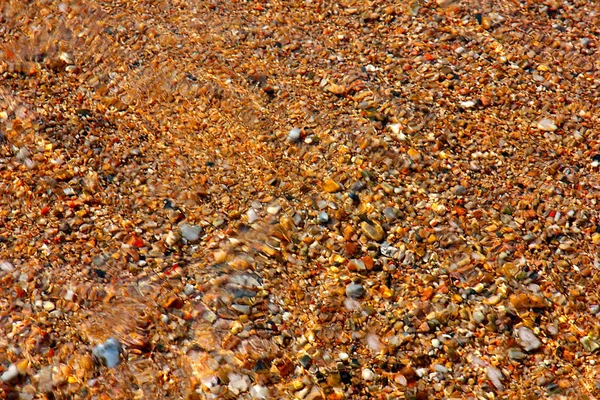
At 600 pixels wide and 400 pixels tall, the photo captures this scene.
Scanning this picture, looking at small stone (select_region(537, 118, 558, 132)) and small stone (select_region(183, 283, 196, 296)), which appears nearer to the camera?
small stone (select_region(183, 283, 196, 296))

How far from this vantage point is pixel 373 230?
326cm

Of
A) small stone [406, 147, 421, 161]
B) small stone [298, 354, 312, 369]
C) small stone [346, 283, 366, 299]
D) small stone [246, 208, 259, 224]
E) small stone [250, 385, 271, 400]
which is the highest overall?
small stone [406, 147, 421, 161]

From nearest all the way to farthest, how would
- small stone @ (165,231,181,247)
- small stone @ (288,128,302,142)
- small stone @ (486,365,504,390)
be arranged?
small stone @ (486,365,504,390) < small stone @ (165,231,181,247) < small stone @ (288,128,302,142)

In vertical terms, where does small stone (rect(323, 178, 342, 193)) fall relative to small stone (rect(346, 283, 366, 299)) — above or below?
above

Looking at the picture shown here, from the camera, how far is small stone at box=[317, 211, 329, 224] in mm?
3303

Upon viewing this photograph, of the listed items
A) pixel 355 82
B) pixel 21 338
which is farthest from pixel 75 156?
pixel 355 82

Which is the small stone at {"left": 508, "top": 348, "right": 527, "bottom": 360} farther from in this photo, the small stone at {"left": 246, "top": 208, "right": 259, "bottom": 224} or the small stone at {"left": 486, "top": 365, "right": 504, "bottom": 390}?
the small stone at {"left": 246, "top": 208, "right": 259, "bottom": 224}

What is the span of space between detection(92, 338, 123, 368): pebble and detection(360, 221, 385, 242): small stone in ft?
4.66

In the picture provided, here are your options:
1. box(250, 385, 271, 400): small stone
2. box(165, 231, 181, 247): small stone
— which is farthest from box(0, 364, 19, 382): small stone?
box(250, 385, 271, 400): small stone

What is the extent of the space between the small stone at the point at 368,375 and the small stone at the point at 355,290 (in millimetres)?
392

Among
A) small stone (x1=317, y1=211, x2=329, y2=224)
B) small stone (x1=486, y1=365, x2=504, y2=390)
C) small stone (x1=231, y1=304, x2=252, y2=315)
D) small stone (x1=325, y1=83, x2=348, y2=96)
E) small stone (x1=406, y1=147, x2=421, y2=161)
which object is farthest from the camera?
small stone (x1=325, y1=83, x2=348, y2=96)

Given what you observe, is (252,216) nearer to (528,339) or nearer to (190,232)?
(190,232)

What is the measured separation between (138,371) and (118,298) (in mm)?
414

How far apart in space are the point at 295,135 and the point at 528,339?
1.78 meters
